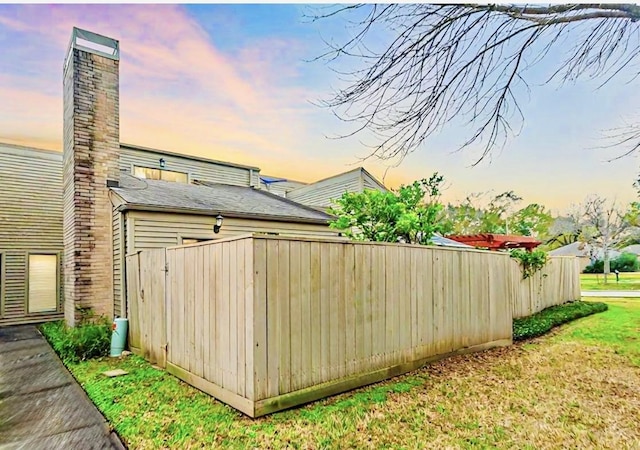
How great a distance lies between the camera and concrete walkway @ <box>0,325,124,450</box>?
3.19 metres

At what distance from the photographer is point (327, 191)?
15102mm

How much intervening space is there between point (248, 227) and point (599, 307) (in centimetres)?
993

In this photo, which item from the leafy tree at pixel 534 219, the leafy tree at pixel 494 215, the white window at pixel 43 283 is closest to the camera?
the white window at pixel 43 283

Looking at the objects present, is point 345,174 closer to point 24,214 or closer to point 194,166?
point 194,166

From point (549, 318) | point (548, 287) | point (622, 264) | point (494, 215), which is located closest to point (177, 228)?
point (549, 318)

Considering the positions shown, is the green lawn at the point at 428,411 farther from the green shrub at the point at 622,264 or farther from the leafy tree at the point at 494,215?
the green shrub at the point at 622,264

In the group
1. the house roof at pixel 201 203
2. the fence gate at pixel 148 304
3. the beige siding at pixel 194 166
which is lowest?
the fence gate at pixel 148 304

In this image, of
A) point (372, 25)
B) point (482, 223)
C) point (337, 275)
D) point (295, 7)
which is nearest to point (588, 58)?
point (372, 25)

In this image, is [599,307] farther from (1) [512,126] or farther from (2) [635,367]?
(1) [512,126]

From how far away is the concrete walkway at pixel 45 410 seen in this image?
126 inches

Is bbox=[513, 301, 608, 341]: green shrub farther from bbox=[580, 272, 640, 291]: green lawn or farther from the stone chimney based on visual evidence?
bbox=[580, 272, 640, 291]: green lawn

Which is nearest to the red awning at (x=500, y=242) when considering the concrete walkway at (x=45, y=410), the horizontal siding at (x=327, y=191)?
the horizontal siding at (x=327, y=191)

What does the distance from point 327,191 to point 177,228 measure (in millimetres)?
8066

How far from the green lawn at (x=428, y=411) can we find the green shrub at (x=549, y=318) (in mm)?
1730
